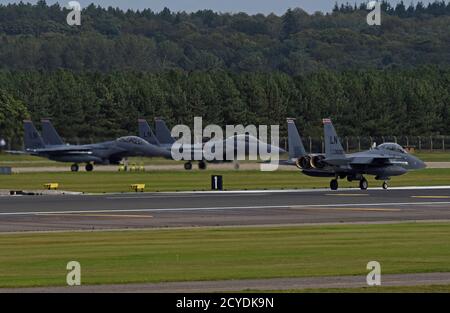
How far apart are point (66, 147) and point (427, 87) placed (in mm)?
93322

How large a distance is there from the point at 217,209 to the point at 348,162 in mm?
18196

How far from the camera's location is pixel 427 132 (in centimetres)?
18388

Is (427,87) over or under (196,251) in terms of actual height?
over

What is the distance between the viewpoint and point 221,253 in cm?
3916

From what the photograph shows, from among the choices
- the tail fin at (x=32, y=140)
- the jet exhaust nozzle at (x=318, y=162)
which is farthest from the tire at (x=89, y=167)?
the jet exhaust nozzle at (x=318, y=162)

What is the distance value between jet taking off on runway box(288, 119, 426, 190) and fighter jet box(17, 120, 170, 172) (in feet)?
123

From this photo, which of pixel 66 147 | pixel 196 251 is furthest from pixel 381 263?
pixel 66 147

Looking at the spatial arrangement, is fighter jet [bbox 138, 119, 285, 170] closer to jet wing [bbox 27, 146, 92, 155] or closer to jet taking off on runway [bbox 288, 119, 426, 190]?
jet wing [bbox 27, 146, 92, 155]

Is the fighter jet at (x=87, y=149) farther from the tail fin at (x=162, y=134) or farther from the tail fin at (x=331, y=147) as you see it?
the tail fin at (x=331, y=147)

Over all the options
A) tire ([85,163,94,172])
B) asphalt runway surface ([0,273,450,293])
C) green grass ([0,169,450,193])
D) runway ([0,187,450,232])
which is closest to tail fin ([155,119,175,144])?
tire ([85,163,94,172])
